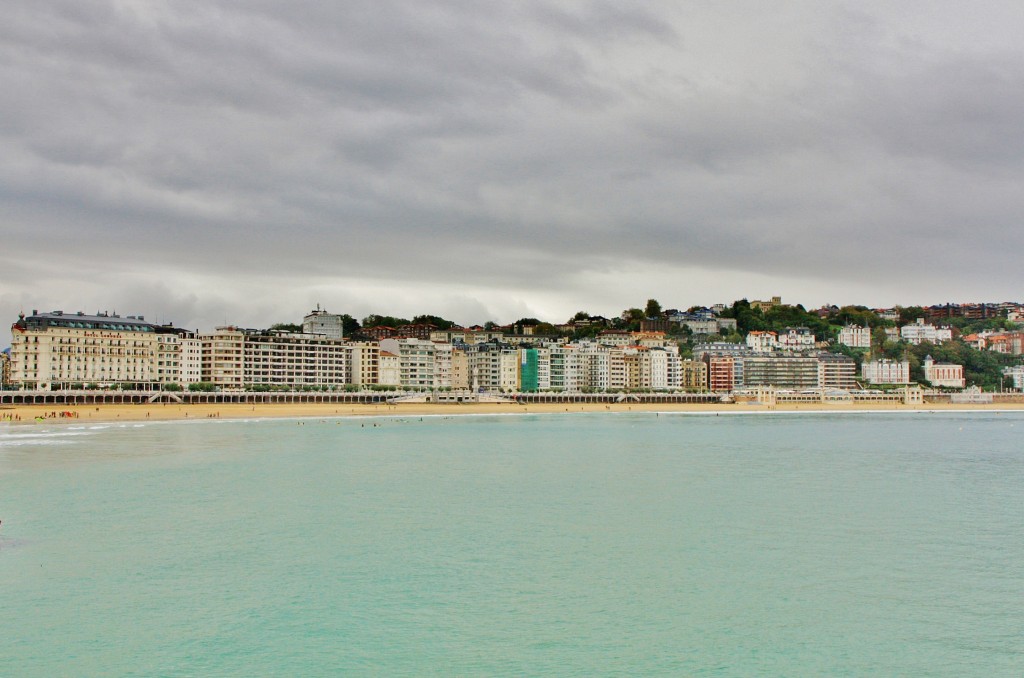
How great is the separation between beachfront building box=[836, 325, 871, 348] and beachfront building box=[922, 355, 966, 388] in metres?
24.3

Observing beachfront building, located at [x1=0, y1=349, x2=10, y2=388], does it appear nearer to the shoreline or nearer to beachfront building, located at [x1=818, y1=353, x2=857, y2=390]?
the shoreline

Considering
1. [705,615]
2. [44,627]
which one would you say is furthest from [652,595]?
[44,627]

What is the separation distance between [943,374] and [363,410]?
12082 centimetres

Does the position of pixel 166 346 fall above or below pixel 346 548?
above

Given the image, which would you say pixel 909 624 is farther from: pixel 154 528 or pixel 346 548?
pixel 154 528

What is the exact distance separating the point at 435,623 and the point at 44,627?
5847 mm

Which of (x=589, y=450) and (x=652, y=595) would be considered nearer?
(x=652, y=595)

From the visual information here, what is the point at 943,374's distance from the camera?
16812 centimetres

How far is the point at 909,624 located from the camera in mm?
13672

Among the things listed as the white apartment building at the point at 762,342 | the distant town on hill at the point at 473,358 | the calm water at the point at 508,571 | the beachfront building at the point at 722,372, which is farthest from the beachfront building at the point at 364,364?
the calm water at the point at 508,571

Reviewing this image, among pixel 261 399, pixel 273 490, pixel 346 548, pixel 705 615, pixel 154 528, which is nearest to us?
pixel 705 615

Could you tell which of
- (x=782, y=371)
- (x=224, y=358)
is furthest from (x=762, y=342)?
(x=224, y=358)

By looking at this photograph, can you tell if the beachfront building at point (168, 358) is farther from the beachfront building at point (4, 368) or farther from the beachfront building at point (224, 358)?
the beachfront building at point (4, 368)

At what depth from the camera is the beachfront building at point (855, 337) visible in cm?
19350
